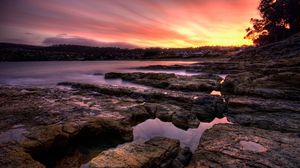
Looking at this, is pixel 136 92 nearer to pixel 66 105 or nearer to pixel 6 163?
pixel 66 105

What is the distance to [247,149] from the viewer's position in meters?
6.64

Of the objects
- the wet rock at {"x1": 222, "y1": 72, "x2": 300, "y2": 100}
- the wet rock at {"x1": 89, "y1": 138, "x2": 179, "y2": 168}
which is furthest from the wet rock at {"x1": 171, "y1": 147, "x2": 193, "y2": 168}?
the wet rock at {"x1": 222, "y1": 72, "x2": 300, "y2": 100}

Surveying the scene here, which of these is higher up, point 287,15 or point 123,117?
point 287,15

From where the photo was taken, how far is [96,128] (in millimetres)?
8742

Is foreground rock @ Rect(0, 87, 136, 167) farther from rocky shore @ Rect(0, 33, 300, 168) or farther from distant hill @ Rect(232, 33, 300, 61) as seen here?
distant hill @ Rect(232, 33, 300, 61)

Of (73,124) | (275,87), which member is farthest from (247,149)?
(275,87)

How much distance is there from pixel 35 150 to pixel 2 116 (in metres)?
4.22

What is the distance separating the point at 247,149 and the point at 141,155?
10.5 ft

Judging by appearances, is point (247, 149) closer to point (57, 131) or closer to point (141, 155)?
point (141, 155)

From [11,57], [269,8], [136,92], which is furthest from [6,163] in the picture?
[11,57]

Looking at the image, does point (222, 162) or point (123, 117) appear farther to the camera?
point (123, 117)

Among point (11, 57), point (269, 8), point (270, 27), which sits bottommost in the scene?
point (11, 57)

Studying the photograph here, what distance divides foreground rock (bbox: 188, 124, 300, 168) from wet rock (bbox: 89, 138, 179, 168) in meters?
0.79

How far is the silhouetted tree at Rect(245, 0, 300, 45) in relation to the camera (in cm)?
4558
